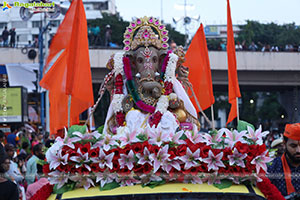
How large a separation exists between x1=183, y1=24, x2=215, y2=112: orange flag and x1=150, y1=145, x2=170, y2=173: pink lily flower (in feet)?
16.5

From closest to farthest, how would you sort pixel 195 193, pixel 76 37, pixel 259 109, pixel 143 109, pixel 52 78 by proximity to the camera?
1. pixel 195 193
2. pixel 76 37
3. pixel 143 109
4. pixel 52 78
5. pixel 259 109

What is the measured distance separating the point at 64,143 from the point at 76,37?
3.07 metres

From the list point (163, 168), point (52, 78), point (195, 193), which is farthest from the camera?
point (52, 78)

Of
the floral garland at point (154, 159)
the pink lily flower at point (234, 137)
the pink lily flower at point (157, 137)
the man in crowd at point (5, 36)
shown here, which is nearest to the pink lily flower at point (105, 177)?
the floral garland at point (154, 159)

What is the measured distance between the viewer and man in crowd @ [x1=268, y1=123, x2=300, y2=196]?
6172mm

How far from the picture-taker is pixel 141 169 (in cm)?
512

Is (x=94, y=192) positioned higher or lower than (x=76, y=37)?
lower

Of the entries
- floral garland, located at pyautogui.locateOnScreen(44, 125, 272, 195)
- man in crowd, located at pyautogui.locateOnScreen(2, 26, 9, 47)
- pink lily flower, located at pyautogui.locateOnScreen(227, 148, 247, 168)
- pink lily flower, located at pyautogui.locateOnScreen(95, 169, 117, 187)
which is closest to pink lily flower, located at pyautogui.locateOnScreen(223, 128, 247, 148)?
floral garland, located at pyautogui.locateOnScreen(44, 125, 272, 195)

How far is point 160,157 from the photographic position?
517cm

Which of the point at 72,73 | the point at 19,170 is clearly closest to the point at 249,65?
the point at 19,170

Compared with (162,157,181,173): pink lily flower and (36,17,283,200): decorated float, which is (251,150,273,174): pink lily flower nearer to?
(36,17,283,200): decorated float

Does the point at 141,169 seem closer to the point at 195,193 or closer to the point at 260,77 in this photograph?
the point at 195,193

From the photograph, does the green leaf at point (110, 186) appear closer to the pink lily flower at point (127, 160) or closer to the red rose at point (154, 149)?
the pink lily flower at point (127, 160)

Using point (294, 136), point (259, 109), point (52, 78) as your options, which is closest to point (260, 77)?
point (52, 78)
